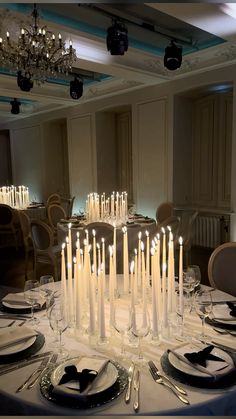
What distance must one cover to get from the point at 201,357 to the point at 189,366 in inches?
2.5

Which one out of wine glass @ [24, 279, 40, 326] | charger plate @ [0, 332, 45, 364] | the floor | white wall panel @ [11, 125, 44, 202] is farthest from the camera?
white wall panel @ [11, 125, 44, 202]

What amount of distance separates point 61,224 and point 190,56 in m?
3.36

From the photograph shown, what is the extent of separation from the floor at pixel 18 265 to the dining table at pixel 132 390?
306 cm

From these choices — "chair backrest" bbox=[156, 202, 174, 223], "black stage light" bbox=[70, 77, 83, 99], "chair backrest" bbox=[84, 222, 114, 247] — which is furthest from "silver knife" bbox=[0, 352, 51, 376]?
"black stage light" bbox=[70, 77, 83, 99]

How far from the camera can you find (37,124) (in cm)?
955

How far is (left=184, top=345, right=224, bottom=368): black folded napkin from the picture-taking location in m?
1.30

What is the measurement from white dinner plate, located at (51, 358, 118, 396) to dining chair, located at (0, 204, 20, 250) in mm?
5247

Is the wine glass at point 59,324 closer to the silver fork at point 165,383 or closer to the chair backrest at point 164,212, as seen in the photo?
the silver fork at point 165,383

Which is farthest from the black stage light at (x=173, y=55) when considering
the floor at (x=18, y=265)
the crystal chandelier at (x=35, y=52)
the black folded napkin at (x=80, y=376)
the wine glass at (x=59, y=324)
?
the black folded napkin at (x=80, y=376)

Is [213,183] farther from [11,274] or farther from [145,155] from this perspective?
[11,274]

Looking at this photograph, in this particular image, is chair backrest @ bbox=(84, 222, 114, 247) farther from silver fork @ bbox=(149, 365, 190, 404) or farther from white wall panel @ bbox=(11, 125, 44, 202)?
white wall panel @ bbox=(11, 125, 44, 202)

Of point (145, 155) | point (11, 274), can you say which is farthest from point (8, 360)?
point (145, 155)

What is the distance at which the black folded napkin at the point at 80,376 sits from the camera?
3.90 feet

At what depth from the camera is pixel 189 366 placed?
4.25 feet
